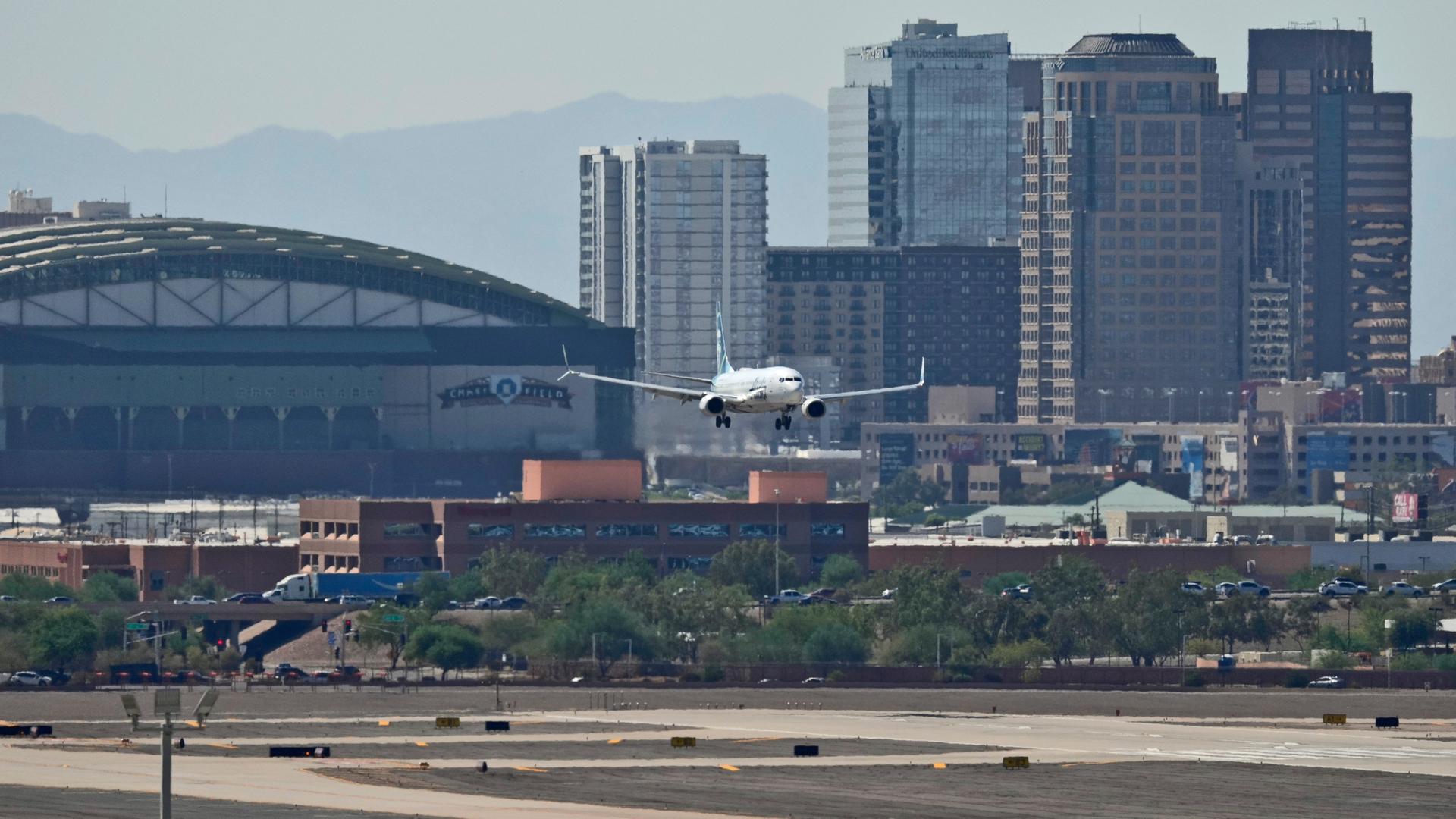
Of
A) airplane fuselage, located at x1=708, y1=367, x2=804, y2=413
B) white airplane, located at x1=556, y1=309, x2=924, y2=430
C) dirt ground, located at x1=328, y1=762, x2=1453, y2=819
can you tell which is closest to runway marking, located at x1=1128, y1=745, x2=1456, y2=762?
dirt ground, located at x1=328, y1=762, x2=1453, y2=819

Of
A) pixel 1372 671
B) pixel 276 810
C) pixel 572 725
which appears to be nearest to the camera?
pixel 276 810

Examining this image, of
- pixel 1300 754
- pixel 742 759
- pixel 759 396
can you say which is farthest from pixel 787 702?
pixel 759 396

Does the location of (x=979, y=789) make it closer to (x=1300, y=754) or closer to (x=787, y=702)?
(x=1300, y=754)

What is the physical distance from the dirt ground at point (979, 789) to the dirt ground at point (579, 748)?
22.0 feet

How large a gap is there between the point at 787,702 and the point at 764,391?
42914 mm

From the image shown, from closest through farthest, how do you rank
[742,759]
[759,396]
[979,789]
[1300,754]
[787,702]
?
1. [979,789]
2. [759,396]
3. [742,759]
4. [1300,754]
5. [787,702]

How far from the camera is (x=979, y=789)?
12600 cm

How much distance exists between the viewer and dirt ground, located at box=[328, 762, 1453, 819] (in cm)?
11906

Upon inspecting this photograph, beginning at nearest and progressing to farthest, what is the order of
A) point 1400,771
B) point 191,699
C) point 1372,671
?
point 1400,771, point 191,699, point 1372,671

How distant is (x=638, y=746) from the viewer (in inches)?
5645

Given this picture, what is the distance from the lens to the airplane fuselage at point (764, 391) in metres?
136

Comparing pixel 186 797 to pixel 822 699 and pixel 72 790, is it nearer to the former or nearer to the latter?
A: pixel 72 790

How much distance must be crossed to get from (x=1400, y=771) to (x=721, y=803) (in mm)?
29639

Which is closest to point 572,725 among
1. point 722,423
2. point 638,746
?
point 638,746
